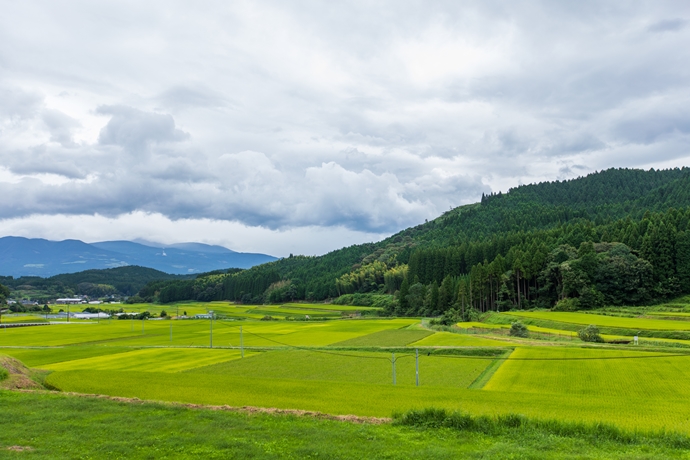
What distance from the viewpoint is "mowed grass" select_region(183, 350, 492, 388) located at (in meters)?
30.4

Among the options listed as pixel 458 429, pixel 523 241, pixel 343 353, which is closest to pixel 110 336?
pixel 343 353

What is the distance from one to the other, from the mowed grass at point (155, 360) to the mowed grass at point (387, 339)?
13.1 m

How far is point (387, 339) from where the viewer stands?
54.9m

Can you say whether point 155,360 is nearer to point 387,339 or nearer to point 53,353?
point 53,353

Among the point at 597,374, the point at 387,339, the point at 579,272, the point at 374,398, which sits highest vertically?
the point at 579,272

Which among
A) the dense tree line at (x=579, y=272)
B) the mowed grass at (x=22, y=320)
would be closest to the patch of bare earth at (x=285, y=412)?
the dense tree line at (x=579, y=272)

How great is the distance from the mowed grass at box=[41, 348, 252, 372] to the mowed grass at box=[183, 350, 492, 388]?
2.78 m

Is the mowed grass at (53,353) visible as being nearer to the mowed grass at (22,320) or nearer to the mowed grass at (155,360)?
the mowed grass at (155,360)

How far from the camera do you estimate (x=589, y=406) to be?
19250 millimetres

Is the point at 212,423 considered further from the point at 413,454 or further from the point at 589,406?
the point at 589,406

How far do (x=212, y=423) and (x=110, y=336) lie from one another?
64.0 metres

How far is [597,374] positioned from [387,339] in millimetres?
28572

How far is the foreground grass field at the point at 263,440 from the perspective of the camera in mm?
13141

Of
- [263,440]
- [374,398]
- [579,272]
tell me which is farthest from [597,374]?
[579,272]
